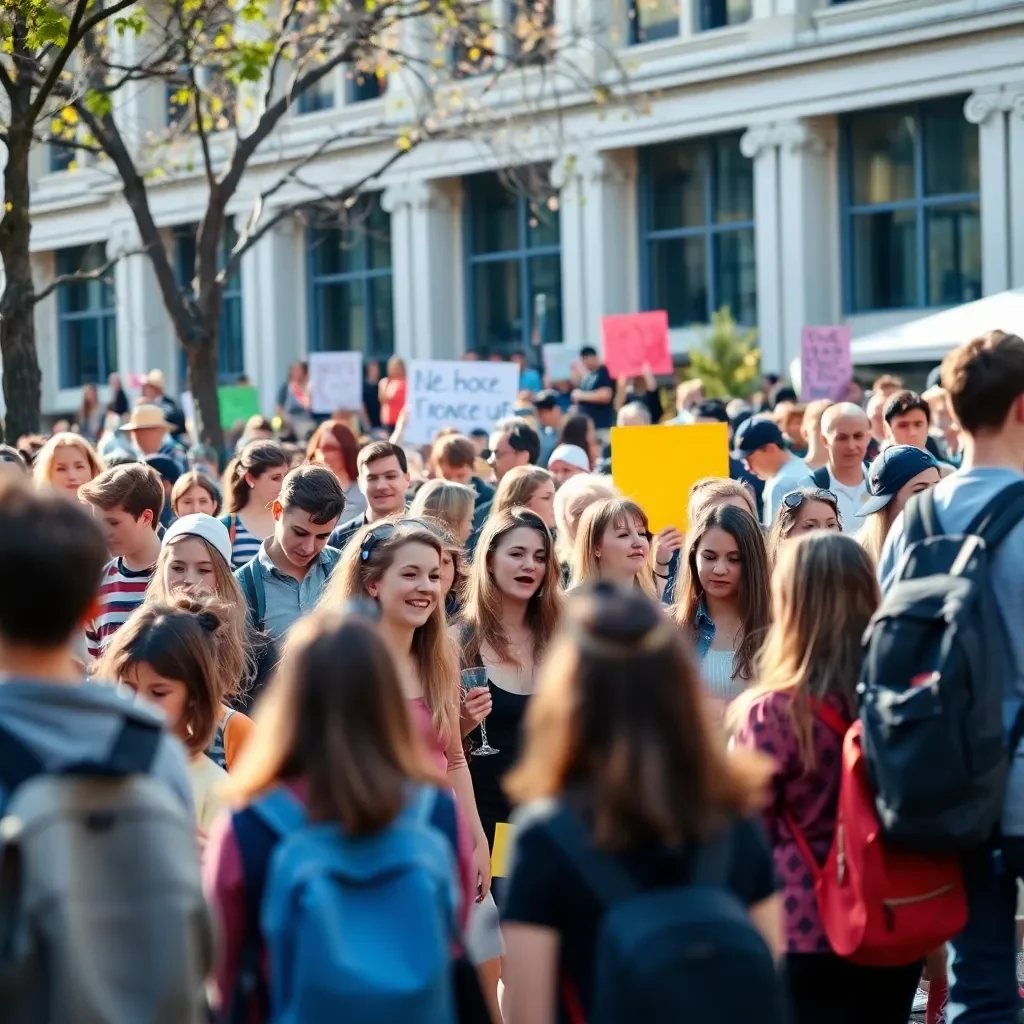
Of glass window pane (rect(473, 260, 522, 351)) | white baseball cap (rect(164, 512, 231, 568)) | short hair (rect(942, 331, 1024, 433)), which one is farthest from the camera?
glass window pane (rect(473, 260, 522, 351))

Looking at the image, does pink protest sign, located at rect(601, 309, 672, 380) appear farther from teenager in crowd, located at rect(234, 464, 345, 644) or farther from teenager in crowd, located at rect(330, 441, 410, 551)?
teenager in crowd, located at rect(234, 464, 345, 644)

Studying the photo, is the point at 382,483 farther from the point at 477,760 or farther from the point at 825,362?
the point at 825,362

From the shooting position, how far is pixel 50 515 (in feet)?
11.2

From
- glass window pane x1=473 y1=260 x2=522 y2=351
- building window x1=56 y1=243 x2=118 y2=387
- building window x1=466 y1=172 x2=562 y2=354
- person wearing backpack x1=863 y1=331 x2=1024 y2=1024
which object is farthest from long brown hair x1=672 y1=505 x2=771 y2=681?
building window x1=56 y1=243 x2=118 y2=387

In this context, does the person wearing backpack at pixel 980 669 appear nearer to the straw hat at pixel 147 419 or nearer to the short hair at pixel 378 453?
the short hair at pixel 378 453

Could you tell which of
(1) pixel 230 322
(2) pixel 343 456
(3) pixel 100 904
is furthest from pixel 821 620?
(1) pixel 230 322

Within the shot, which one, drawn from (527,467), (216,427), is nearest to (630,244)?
(216,427)

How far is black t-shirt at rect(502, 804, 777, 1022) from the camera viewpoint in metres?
3.31

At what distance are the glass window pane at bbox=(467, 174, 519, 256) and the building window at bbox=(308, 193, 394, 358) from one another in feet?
7.64

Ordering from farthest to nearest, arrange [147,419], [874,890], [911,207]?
[911,207], [147,419], [874,890]

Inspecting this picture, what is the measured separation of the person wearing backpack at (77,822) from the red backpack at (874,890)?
1643 mm

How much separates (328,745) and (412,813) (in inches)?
7.9

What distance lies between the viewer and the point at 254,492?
898 centimetres

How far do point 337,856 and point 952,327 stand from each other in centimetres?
1506
